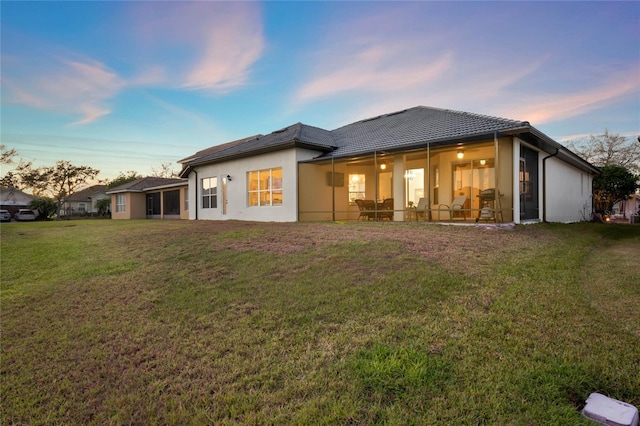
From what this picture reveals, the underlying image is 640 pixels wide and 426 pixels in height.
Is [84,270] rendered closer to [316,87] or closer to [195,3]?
[195,3]

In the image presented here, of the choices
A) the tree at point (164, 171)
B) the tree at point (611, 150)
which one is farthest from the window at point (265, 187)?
the tree at point (164, 171)

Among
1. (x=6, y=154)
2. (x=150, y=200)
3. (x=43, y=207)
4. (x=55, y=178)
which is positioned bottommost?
(x=43, y=207)

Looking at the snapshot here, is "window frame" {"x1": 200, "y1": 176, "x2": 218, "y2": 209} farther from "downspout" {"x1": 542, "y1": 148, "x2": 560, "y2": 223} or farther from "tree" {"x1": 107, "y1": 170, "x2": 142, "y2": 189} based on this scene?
"tree" {"x1": 107, "y1": 170, "x2": 142, "y2": 189}

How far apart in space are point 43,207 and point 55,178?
397 centimetres

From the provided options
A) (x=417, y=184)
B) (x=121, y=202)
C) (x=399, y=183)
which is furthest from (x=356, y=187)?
(x=121, y=202)

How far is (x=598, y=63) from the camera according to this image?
12.4 metres

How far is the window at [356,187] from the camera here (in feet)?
51.5

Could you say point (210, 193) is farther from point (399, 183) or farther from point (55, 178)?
point (55, 178)

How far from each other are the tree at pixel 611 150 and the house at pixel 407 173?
54.9 feet

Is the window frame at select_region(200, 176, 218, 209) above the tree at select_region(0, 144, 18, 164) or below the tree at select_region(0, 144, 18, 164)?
below

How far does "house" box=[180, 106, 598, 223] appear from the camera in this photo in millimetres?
10664

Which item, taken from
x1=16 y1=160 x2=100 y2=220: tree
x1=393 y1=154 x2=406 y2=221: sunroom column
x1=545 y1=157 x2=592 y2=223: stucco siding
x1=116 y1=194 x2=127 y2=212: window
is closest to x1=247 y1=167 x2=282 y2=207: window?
x1=393 y1=154 x2=406 y2=221: sunroom column

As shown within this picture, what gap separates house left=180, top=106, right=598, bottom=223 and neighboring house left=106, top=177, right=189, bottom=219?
24.9 ft

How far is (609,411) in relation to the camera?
2246 mm
